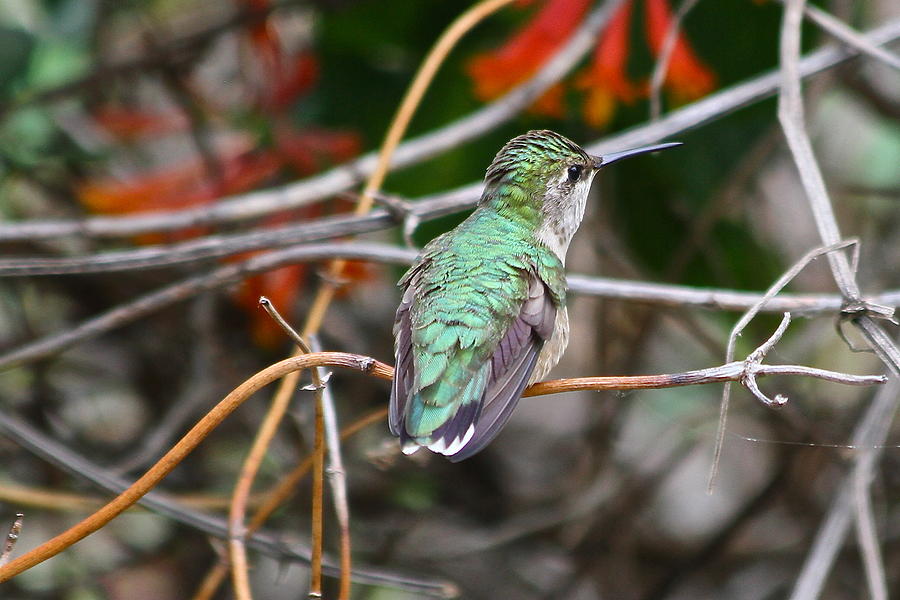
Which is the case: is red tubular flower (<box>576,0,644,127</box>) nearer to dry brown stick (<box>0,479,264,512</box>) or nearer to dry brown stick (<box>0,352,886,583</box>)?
dry brown stick (<box>0,352,886,583</box>)

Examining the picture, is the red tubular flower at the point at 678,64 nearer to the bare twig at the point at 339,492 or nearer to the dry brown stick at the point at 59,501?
the bare twig at the point at 339,492

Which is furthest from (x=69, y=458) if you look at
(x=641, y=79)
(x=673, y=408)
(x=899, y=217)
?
(x=899, y=217)

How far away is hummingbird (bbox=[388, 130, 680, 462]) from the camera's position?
1.45 metres

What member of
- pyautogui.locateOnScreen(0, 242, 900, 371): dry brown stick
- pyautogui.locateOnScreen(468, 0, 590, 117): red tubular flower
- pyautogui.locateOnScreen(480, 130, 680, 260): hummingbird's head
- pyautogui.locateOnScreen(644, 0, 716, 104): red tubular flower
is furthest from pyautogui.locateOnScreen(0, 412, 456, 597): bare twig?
pyautogui.locateOnScreen(644, 0, 716, 104): red tubular flower

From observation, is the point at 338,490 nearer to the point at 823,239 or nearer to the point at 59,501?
the point at 823,239

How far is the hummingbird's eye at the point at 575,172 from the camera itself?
2.06 metres

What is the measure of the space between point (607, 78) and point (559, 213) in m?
0.44

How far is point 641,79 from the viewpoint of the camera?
270 cm

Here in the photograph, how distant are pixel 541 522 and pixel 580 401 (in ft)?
1.84

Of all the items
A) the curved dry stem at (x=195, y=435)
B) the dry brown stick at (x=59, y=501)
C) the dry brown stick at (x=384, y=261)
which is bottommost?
the curved dry stem at (x=195, y=435)

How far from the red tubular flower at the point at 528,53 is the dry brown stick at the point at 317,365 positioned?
123cm

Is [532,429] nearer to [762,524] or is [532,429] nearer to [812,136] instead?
[762,524]

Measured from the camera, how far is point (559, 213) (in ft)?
6.82

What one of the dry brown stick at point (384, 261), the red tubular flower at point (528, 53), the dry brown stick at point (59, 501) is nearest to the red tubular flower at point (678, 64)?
the red tubular flower at point (528, 53)
